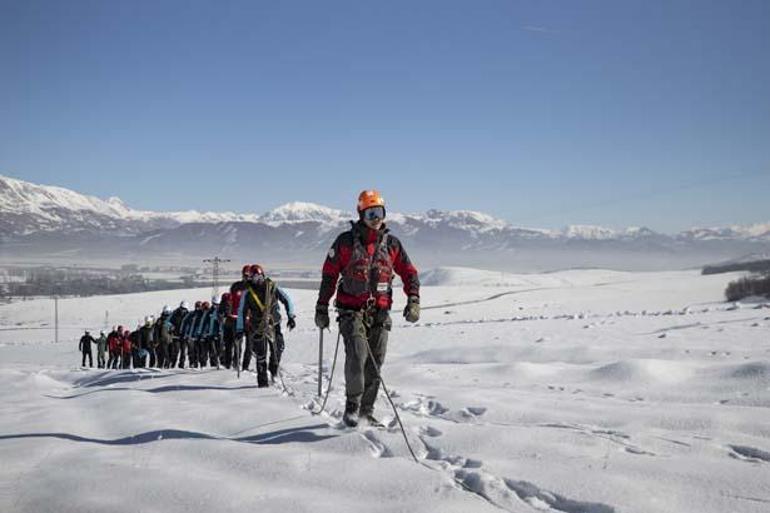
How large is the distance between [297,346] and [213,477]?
97.7 feet

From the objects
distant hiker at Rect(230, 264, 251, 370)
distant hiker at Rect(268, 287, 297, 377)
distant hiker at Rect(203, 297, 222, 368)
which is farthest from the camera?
distant hiker at Rect(203, 297, 222, 368)

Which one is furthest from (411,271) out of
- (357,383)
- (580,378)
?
(580,378)

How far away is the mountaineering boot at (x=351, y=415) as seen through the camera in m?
6.21

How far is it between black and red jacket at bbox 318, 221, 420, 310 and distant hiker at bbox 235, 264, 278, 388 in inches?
185

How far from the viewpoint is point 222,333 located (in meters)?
18.0

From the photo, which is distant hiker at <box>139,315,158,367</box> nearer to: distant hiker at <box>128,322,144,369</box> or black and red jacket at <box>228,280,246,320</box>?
distant hiker at <box>128,322,144,369</box>

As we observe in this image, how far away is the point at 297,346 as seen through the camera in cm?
3369

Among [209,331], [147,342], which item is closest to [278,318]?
[209,331]

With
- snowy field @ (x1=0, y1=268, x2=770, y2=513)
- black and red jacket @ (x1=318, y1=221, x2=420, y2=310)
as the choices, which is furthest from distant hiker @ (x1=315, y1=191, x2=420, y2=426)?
snowy field @ (x1=0, y1=268, x2=770, y2=513)

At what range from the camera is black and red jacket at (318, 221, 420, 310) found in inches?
254

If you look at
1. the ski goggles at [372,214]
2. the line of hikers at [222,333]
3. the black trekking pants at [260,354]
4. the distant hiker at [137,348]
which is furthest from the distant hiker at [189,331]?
the ski goggles at [372,214]

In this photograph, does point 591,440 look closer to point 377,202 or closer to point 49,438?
point 377,202

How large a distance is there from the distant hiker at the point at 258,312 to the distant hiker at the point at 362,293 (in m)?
4.61

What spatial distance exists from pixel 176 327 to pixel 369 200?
17938 mm
